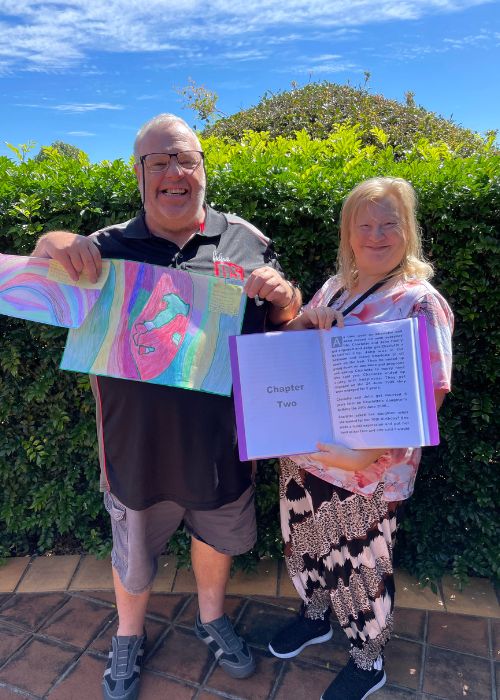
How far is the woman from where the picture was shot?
180cm

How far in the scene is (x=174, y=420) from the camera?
79.0 inches

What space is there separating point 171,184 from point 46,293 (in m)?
0.62

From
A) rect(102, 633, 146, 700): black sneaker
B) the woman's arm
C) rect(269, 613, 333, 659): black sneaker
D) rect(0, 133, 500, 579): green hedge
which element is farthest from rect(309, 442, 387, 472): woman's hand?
rect(102, 633, 146, 700): black sneaker

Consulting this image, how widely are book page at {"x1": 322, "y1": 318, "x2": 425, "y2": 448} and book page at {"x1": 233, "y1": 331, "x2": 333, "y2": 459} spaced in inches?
2.0

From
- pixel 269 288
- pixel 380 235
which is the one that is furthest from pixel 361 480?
pixel 380 235

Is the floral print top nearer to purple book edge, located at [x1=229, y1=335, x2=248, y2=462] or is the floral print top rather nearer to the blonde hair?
the blonde hair

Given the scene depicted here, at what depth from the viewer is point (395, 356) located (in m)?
1.70

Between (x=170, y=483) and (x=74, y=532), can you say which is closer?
(x=170, y=483)

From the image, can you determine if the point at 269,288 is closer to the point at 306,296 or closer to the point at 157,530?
the point at 306,296

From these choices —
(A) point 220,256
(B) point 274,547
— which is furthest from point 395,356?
(B) point 274,547

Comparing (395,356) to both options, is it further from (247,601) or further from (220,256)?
(247,601)

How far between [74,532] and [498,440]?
8.41ft

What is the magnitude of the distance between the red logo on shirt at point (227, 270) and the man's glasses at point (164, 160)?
38 cm

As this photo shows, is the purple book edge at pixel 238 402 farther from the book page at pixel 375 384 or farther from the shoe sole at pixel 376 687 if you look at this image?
the shoe sole at pixel 376 687
